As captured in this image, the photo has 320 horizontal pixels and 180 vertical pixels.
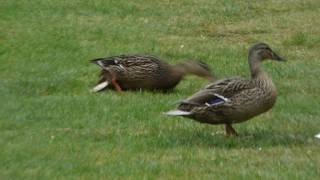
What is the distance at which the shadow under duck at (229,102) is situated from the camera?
10.8 metres

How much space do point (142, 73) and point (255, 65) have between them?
3895 millimetres

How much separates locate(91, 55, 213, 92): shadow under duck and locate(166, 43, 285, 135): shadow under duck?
380cm

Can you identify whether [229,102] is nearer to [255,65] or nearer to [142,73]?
[255,65]

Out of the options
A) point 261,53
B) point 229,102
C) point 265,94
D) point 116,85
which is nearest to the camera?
point 229,102

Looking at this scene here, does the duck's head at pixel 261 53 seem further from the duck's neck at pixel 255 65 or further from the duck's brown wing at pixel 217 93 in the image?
the duck's brown wing at pixel 217 93

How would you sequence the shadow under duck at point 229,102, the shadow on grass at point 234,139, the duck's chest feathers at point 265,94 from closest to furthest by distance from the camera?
the shadow on grass at point 234,139, the shadow under duck at point 229,102, the duck's chest feathers at point 265,94

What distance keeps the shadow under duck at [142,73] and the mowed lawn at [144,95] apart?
209 mm

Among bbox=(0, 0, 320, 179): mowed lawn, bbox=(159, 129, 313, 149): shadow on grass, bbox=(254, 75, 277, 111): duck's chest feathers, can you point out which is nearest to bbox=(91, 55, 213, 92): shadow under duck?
bbox=(0, 0, 320, 179): mowed lawn

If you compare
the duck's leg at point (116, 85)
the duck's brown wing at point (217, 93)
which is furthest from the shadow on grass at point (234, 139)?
the duck's leg at point (116, 85)

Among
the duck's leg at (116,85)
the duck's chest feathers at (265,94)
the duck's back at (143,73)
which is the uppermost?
the duck's chest feathers at (265,94)

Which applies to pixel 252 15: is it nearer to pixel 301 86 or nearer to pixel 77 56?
pixel 77 56

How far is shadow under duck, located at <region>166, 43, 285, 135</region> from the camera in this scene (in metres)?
10.8

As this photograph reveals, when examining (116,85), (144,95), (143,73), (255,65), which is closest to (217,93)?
(255,65)

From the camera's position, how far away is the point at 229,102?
1081 centimetres
